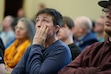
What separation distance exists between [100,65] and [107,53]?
0.37 ft

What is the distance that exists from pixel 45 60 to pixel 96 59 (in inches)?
17.0

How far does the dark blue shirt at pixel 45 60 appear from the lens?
8.60 feet

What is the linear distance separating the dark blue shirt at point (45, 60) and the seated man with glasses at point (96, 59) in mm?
90

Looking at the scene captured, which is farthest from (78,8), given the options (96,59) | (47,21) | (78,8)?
(96,59)

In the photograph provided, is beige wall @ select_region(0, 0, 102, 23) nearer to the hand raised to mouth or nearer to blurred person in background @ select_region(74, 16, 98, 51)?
blurred person in background @ select_region(74, 16, 98, 51)

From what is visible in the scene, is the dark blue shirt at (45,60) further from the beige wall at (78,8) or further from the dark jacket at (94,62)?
the beige wall at (78,8)

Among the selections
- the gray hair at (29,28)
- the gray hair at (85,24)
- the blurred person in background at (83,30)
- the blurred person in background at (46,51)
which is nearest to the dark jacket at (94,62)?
the blurred person in background at (46,51)

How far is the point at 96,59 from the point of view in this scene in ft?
8.25

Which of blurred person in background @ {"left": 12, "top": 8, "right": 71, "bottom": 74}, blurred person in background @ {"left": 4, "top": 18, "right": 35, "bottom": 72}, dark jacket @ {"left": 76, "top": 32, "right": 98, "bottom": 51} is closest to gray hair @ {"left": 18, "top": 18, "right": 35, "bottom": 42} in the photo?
blurred person in background @ {"left": 4, "top": 18, "right": 35, "bottom": 72}

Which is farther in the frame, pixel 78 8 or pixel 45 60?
pixel 78 8

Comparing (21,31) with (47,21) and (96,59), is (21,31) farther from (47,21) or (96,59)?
(96,59)

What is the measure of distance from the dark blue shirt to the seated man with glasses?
0.09 m

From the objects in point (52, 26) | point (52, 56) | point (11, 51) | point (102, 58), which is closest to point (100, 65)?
point (102, 58)

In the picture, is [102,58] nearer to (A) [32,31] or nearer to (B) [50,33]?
(B) [50,33]
